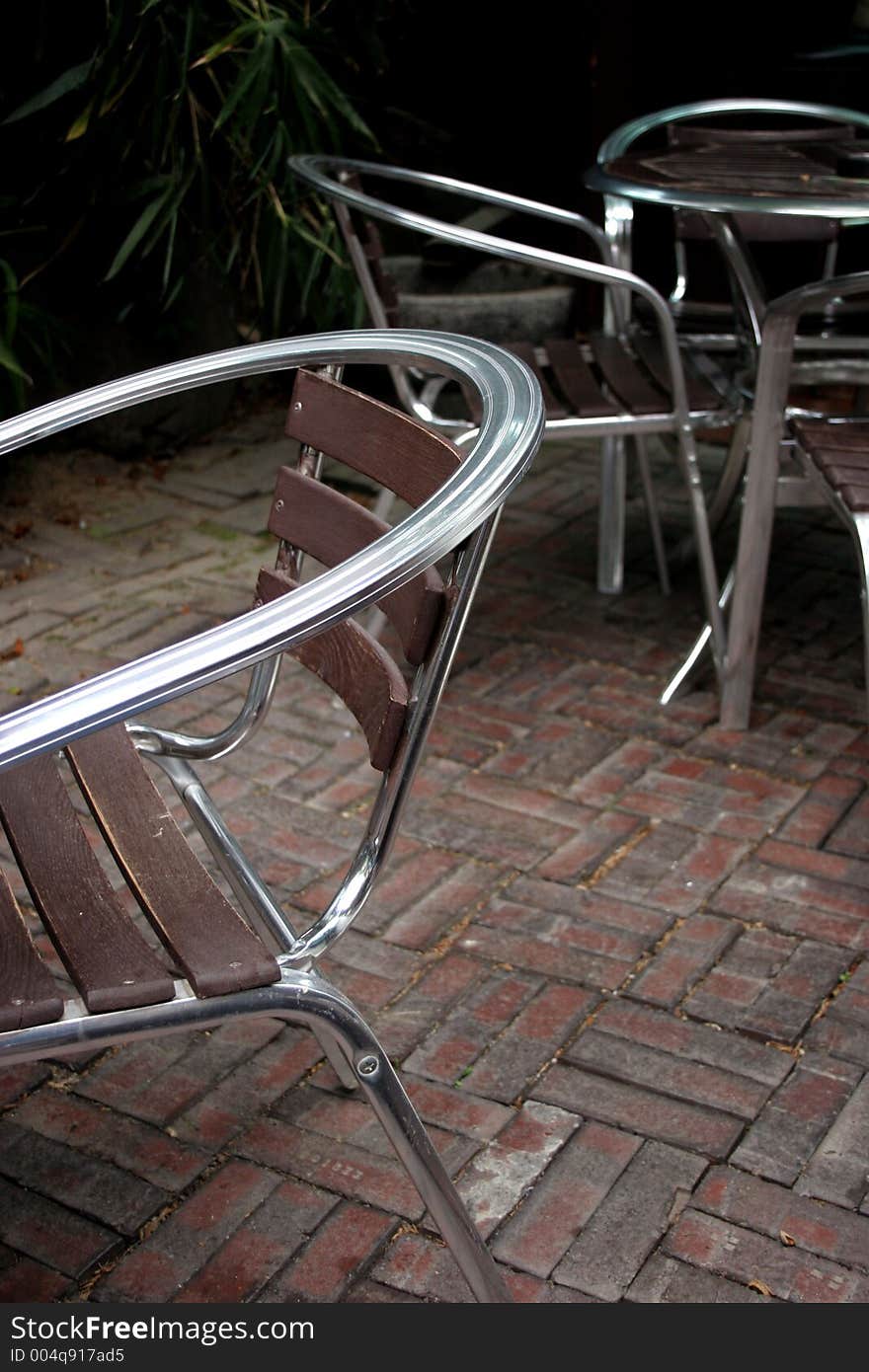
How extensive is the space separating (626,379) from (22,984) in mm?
2128

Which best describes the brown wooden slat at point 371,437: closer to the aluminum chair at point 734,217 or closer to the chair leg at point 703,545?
the chair leg at point 703,545

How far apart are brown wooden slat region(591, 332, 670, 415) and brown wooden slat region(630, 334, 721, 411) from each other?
2 centimetres

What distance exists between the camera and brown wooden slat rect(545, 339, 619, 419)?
2.98 meters

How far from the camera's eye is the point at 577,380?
3.11 metres

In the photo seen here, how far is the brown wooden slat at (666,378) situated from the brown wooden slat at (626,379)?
0.02m

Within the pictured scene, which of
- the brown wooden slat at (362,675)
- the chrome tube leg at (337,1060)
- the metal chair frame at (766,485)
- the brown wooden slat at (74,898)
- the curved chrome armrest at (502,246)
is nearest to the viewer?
the brown wooden slat at (74,898)

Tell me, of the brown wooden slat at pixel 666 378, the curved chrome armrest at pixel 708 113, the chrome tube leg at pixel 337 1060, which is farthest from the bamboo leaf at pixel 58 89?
the chrome tube leg at pixel 337 1060

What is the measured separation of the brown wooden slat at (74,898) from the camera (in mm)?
1291

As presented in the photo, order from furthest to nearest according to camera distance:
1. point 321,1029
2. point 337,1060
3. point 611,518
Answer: point 611,518, point 337,1060, point 321,1029

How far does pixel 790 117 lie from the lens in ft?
16.4

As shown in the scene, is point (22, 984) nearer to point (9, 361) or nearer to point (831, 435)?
point (831, 435)

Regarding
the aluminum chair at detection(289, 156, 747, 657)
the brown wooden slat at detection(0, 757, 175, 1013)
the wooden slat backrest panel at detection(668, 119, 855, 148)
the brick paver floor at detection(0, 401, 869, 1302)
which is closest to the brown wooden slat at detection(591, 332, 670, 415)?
the aluminum chair at detection(289, 156, 747, 657)

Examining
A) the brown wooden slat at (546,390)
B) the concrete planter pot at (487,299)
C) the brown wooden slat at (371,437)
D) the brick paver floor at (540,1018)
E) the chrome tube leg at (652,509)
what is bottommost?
the brick paver floor at (540,1018)

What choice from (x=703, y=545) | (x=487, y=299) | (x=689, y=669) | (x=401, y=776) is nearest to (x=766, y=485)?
(x=703, y=545)
